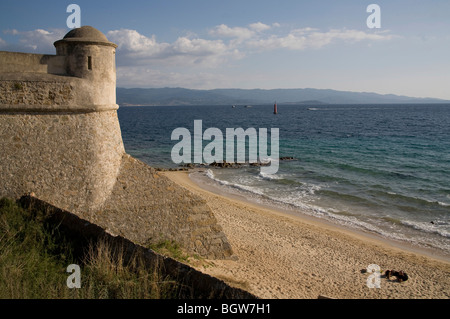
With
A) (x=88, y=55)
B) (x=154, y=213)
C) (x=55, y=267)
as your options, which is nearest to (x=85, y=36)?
(x=88, y=55)

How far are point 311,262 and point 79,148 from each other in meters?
8.80

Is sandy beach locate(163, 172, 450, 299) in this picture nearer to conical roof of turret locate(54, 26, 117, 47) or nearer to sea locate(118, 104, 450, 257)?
sea locate(118, 104, 450, 257)

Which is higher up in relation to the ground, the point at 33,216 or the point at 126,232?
the point at 33,216

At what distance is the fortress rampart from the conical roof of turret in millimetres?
Result: 25

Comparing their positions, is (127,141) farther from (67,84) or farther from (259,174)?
(67,84)

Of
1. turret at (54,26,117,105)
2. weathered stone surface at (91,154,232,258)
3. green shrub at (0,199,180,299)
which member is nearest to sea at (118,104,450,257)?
weathered stone surface at (91,154,232,258)

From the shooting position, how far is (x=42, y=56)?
897 cm

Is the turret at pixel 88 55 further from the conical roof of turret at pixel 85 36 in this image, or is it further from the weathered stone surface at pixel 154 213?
the weathered stone surface at pixel 154 213

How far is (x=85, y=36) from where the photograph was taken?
9180 mm

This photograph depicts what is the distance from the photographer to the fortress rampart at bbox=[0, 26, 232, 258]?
861cm

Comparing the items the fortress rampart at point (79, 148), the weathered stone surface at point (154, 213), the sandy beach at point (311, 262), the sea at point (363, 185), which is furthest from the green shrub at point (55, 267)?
the sea at point (363, 185)

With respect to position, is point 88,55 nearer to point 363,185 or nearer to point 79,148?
point 79,148
